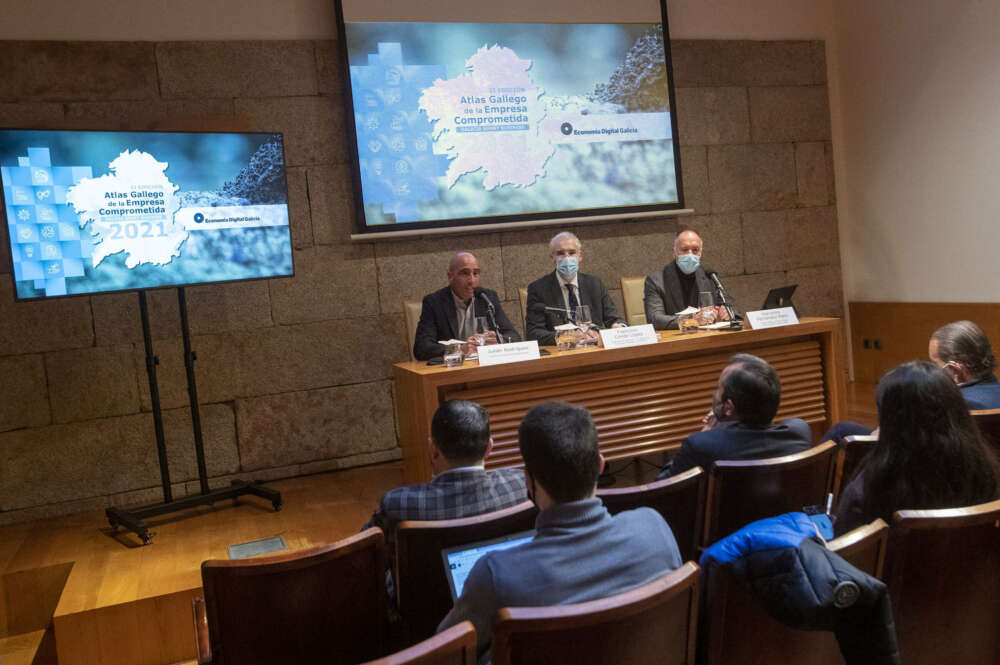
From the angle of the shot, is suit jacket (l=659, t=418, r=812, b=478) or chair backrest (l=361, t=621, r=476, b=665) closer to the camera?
chair backrest (l=361, t=621, r=476, b=665)

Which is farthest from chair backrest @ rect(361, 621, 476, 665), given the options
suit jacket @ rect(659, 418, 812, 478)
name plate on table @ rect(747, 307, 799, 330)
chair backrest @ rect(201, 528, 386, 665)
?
name plate on table @ rect(747, 307, 799, 330)

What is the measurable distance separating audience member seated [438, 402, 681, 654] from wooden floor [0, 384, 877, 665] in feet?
6.37

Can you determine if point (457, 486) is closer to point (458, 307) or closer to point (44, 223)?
point (458, 307)

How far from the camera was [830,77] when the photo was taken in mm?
6113

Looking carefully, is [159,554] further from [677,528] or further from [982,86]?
[982,86]

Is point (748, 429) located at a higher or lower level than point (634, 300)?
lower

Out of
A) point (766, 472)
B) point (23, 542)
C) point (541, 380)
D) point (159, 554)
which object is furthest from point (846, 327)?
point (23, 542)

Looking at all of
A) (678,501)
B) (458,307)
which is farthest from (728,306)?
(678,501)

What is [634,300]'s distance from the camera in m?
4.78

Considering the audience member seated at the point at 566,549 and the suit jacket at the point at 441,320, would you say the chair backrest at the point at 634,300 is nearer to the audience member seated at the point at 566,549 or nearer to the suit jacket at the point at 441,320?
the suit jacket at the point at 441,320

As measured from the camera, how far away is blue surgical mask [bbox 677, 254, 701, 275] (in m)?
4.40

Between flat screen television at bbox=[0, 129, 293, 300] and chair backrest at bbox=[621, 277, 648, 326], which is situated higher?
flat screen television at bbox=[0, 129, 293, 300]

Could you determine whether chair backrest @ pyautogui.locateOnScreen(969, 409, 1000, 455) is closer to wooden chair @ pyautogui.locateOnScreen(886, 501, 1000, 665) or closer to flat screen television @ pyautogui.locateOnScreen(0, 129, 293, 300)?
wooden chair @ pyautogui.locateOnScreen(886, 501, 1000, 665)

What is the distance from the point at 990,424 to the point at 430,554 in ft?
5.43
